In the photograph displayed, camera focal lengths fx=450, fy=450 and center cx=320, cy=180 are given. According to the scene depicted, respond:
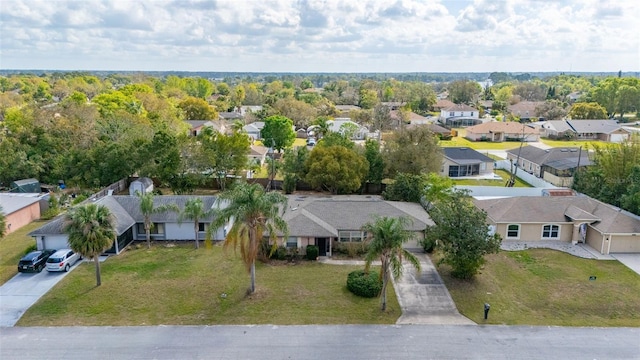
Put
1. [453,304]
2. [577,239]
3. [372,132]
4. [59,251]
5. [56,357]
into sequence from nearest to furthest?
[56,357], [453,304], [59,251], [577,239], [372,132]

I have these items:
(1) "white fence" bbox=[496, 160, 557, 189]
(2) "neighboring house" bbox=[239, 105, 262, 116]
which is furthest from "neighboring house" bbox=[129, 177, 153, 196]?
(2) "neighboring house" bbox=[239, 105, 262, 116]

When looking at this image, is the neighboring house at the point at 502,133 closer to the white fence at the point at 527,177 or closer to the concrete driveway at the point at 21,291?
the white fence at the point at 527,177

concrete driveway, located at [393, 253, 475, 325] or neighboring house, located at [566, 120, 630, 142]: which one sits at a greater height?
neighboring house, located at [566, 120, 630, 142]

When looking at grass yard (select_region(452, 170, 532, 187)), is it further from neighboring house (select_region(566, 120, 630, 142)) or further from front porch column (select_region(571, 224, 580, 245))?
neighboring house (select_region(566, 120, 630, 142))

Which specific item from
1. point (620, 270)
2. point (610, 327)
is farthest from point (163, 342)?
point (620, 270)

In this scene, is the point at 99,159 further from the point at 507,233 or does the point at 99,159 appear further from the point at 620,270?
the point at 620,270

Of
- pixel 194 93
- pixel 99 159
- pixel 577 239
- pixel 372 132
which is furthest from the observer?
pixel 194 93

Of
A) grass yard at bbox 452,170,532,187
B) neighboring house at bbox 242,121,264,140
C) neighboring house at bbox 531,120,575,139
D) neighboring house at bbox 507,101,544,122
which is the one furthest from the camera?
neighboring house at bbox 507,101,544,122
